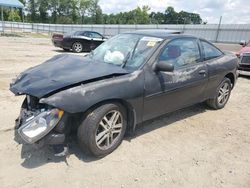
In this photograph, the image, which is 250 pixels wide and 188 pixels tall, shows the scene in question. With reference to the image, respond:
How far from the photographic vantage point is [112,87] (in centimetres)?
350

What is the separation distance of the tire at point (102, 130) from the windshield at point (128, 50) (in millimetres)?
840

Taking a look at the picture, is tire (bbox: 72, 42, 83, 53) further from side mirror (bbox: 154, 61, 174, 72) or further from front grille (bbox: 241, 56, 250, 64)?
side mirror (bbox: 154, 61, 174, 72)

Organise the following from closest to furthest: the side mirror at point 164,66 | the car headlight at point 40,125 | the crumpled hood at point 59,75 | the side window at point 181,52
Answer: the car headlight at point 40,125, the crumpled hood at point 59,75, the side mirror at point 164,66, the side window at point 181,52

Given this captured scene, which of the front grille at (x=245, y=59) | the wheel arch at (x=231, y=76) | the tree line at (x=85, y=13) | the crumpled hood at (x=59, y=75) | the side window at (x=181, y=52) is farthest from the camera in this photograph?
the tree line at (x=85, y=13)

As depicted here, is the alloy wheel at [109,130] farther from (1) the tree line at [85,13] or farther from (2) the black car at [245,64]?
(1) the tree line at [85,13]

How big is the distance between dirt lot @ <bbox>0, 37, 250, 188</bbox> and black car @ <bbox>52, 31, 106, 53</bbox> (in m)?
12.0

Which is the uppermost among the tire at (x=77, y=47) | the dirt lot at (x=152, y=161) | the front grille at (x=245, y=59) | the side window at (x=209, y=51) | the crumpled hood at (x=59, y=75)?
the side window at (x=209, y=51)

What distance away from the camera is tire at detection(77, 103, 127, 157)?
3.34 metres

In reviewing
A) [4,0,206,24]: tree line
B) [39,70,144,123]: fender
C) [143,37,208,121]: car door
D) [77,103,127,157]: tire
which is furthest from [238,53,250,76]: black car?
[4,0,206,24]: tree line

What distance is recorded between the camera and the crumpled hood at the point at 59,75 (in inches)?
130

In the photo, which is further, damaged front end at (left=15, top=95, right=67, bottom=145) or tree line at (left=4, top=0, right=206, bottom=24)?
tree line at (left=4, top=0, right=206, bottom=24)

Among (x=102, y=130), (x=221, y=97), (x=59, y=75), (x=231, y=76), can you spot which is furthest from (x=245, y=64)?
(x=59, y=75)

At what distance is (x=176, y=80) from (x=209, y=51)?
140 cm

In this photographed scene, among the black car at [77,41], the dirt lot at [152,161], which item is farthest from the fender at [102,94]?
the black car at [77,41]
